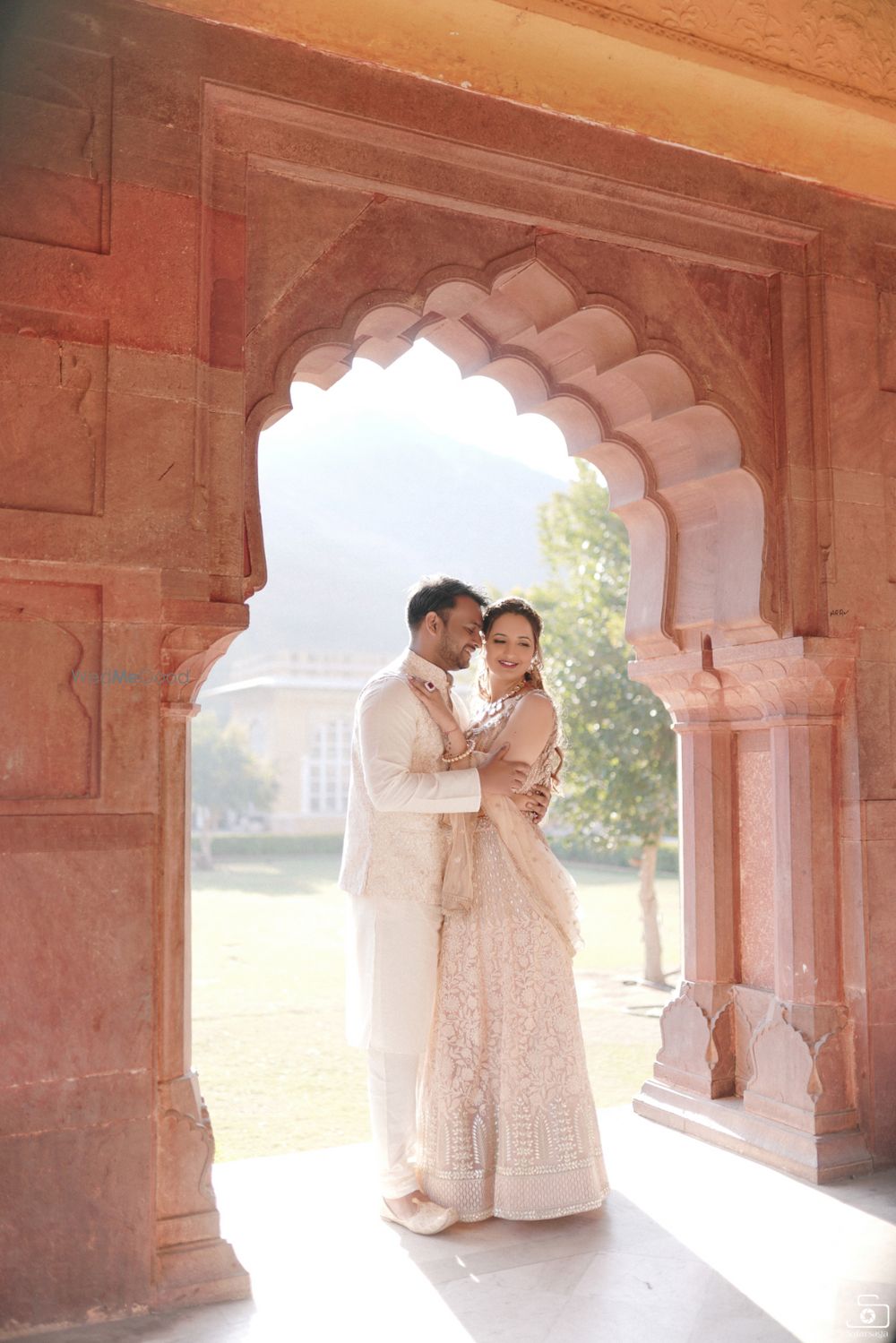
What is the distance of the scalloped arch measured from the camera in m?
4.13

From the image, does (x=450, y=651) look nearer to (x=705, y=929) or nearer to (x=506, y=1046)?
(x=506, y=1046)

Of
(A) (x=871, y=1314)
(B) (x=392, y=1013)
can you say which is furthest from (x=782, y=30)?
(A) (x=871, y=1314)

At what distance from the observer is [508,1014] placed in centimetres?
364

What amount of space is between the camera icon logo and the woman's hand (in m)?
2.04

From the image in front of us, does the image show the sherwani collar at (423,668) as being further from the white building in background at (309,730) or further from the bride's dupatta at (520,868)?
the white building in background at (309,730)

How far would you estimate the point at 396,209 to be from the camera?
3.83 meters

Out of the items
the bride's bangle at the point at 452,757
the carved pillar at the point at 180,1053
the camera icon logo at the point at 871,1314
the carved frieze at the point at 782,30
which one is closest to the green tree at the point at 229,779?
the bride's bangle at the point at 452,757

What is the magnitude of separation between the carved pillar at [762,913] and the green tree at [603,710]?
663cm

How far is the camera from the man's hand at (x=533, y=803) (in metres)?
3.82

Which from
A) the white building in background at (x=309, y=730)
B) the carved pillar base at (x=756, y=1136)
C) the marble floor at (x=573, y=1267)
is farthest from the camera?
the white building in background at (x=309, y=730)

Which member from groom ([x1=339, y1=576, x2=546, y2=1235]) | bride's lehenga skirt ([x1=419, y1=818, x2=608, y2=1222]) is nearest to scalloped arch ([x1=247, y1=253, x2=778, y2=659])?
groom ([x1=339, y1=576, x2=546, y2=1235])

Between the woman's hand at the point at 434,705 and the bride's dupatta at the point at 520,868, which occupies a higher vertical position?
the woman's hand at the point at 434,705

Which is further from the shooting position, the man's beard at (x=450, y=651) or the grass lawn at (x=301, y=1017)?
the grass lawn at (x=301, y=1017)

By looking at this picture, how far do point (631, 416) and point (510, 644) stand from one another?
4.27 ft
